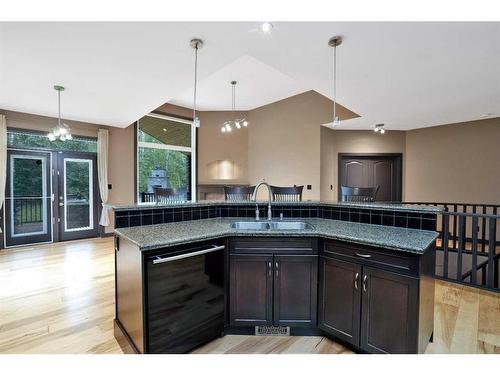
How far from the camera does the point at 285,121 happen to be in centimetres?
625

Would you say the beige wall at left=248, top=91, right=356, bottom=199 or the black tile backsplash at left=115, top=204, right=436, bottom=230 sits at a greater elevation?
the beige wall at left=248, top=91, right=356, bottom=199

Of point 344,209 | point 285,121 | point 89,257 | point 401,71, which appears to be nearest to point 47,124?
point 89,257

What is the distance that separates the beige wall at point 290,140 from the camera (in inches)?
225

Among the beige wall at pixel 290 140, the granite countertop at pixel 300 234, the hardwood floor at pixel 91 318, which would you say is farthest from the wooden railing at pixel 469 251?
the beige wall at pixel 290 140

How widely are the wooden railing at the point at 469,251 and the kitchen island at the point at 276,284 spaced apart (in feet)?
5.14

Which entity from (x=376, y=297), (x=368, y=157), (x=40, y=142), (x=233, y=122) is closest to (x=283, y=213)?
(x=376, y=297)

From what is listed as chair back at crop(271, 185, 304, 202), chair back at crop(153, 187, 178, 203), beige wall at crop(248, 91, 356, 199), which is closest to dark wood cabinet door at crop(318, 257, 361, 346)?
chair back at crop(271, 185, 304, 202)

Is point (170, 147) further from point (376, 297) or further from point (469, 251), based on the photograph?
point (469, 251)

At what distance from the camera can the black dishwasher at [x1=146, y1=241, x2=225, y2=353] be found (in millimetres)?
1634

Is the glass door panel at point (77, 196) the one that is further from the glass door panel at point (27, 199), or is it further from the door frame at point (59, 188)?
the glass door panel at point (27, 199)

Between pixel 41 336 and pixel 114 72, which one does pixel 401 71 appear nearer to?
pixel 114 72

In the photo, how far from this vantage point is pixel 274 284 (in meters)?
2.02

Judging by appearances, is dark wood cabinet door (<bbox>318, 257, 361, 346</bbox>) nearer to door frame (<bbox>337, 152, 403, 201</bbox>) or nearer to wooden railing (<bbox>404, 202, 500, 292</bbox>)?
wooden railing (<bbox>404, 202, 500, 292</bbox>)

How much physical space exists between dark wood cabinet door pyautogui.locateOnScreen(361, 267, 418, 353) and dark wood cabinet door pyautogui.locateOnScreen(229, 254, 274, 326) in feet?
2.24
